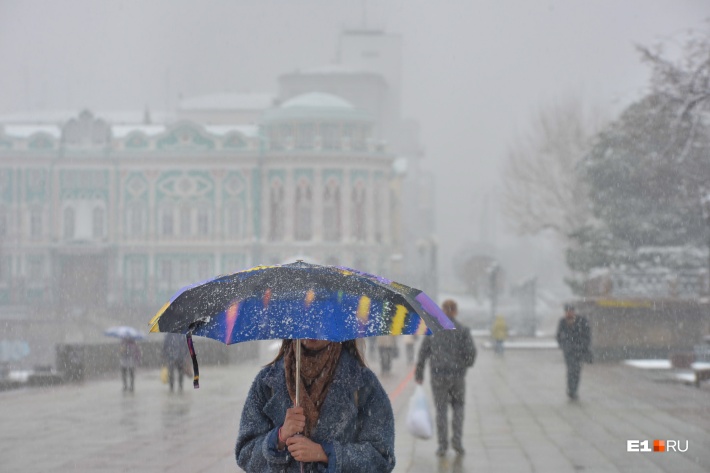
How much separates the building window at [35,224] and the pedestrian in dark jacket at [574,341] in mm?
63315

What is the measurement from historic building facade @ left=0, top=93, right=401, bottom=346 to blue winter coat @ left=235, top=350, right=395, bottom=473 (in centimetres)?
7113

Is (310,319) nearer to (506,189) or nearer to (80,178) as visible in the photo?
(506,189)

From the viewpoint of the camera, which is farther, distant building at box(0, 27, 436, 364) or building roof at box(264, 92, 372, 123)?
building roof at box(264, 92, 372, 123)

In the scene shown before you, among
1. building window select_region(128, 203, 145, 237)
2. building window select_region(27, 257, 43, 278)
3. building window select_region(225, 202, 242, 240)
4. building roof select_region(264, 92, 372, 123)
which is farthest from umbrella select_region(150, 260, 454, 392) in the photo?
building roof select_region(264, 92, 372, 123)

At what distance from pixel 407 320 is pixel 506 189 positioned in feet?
179

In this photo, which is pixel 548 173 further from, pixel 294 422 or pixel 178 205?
pixel 294 422

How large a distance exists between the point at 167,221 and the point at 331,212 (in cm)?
986

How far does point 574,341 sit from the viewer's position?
16.6 meters

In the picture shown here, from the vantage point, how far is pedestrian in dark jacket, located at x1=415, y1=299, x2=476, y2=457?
11.0 meters

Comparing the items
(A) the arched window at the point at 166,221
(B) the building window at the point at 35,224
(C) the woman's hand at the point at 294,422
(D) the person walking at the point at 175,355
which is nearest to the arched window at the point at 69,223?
(B) the building window at the point at 35,224

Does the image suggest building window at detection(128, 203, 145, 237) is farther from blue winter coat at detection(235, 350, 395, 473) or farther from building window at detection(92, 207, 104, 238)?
blue winter coat at detection(235, 350, 395, 473)

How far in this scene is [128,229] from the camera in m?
77.1

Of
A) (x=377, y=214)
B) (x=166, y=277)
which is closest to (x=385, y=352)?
(x=166, y=277)

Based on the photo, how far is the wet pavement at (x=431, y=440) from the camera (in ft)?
35.3
